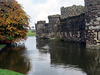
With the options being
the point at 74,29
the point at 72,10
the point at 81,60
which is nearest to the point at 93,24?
the point at 81,60

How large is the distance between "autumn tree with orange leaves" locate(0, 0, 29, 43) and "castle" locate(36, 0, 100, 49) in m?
7.39

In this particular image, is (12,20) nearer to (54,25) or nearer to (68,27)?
(68,27)

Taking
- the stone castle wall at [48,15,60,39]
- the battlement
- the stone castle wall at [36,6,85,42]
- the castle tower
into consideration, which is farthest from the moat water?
the battlement

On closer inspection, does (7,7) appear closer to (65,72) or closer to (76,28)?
(76,28)

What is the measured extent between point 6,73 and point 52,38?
78.6 ft

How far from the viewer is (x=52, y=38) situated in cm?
2973

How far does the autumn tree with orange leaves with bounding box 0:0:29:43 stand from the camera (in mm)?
15731

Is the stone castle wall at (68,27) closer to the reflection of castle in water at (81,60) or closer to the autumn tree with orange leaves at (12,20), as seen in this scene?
the autumn tree with orange leaves at (12,20)

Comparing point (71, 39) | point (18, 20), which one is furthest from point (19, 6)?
point (71, 39)

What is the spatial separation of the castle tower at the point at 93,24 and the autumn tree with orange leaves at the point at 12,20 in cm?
748

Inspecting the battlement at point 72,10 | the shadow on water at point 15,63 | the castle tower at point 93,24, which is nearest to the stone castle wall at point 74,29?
the battlement at point 72,10

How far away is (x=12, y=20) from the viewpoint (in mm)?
15758

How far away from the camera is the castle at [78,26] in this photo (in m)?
13.8

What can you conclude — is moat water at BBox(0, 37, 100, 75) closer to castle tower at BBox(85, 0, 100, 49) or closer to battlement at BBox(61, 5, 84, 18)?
castle tower at BBox(85, 0, 100, 49)
